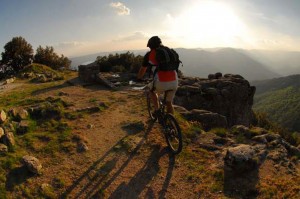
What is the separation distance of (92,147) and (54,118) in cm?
388

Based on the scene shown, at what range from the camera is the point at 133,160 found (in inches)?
368

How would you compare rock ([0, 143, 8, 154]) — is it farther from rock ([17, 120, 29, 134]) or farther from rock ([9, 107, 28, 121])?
rock ([9, 107, 28, 121])

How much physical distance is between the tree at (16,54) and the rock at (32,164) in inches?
2059

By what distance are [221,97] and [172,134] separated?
1444 centimetres

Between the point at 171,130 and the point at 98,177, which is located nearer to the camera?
the point at 98,177

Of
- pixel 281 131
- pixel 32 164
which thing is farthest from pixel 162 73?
pixel 281 131

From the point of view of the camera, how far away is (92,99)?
17.2 m

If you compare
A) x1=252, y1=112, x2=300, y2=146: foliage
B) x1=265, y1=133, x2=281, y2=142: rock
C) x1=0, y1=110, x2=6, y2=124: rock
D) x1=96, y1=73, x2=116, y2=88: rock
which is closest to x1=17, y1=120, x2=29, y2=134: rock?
x1=0, y1=110, x2=6, y2=124: rock

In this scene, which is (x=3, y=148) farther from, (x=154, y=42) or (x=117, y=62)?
(x=117, y=62)

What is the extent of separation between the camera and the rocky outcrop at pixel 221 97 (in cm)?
2102

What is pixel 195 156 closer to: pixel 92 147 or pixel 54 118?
pixel 92 147

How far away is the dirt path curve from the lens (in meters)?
7.68

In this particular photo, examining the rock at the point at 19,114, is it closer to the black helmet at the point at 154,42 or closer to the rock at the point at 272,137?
the black helmet at the point at 154,42

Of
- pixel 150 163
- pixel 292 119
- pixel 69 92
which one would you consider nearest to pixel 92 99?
pixel 69 92
